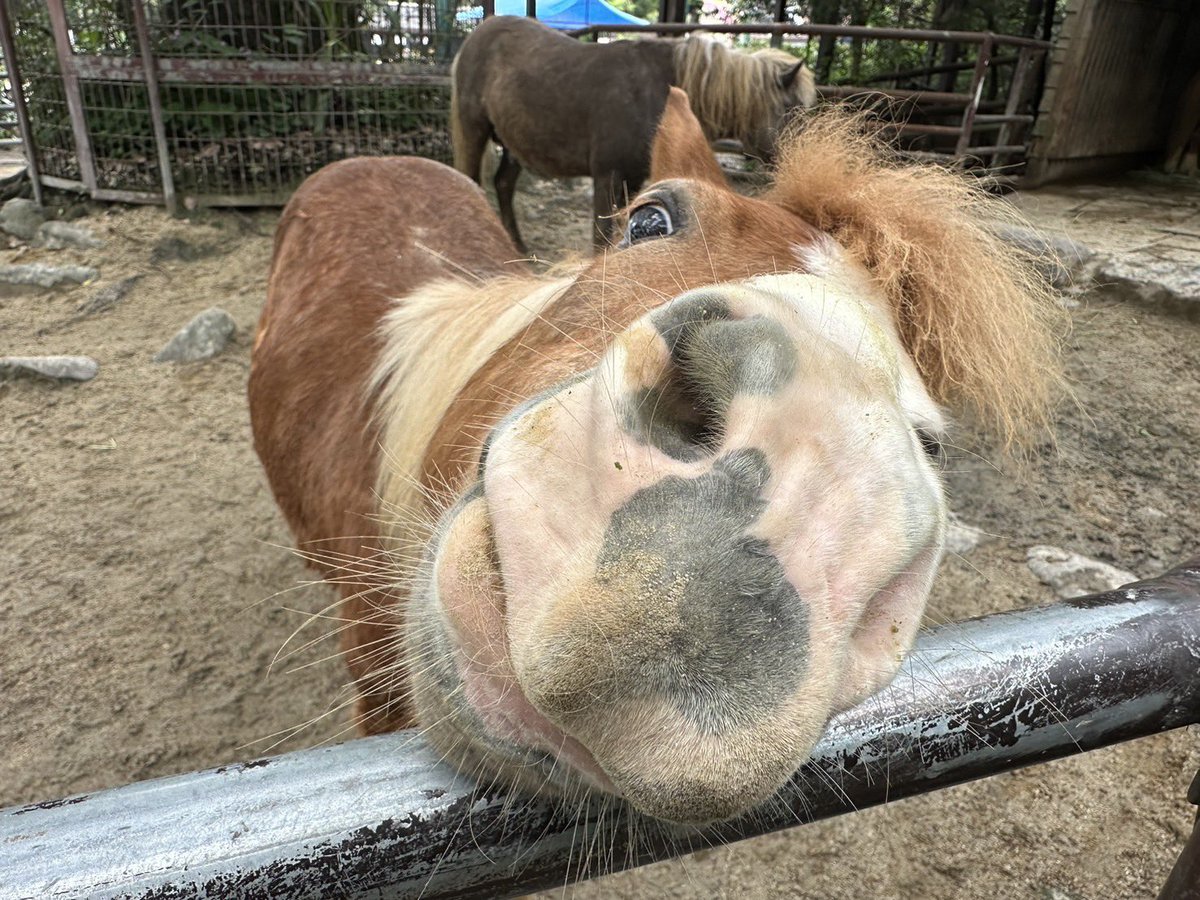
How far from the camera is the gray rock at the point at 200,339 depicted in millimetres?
4777

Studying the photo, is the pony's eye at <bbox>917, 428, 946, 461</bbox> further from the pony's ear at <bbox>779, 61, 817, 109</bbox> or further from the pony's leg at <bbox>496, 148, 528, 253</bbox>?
the pony's leg at <bbox>496, 148, 528, 253</bbox>

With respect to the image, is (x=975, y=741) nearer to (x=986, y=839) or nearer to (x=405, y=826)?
(x=405, y=826)

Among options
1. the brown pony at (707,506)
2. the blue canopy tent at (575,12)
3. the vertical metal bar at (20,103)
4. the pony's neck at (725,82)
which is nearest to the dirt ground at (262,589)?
the brown pony at (707,506)

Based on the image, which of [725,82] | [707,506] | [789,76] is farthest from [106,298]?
[707,506]

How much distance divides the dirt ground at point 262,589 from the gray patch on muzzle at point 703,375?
505 mm

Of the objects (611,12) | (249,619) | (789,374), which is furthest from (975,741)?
(611,12)

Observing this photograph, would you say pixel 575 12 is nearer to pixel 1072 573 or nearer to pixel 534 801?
pixel 1072 573

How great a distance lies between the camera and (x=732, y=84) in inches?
254

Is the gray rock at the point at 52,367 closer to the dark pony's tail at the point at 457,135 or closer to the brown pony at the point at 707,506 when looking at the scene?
the dark pony's tail at the point at 457,135

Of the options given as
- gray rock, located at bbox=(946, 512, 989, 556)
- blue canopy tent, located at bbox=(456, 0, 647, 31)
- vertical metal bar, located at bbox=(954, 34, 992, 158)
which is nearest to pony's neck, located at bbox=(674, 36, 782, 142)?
vertical metal bar, located at bbox=(954, 34, 992, 158)

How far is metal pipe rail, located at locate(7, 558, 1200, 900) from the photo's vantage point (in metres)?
0.52

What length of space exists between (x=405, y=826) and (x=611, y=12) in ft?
62.9

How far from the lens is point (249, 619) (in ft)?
9.57

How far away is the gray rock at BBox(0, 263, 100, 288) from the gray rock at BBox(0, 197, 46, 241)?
99 centimetres
